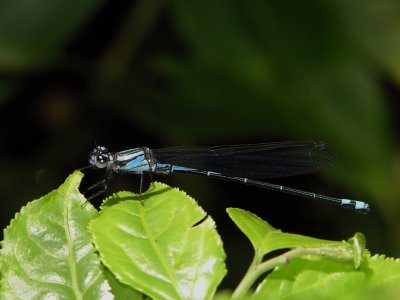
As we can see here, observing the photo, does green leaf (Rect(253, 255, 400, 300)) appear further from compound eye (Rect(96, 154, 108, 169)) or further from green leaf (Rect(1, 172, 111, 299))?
compound eye (Rect(96, 154, 108, 169))

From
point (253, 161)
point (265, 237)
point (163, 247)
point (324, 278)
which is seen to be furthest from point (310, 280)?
point (253, 161)

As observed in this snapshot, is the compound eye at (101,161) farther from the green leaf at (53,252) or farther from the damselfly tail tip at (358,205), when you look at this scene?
the green leaf at (53,252)

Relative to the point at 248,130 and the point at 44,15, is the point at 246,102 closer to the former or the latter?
the point at 248,130

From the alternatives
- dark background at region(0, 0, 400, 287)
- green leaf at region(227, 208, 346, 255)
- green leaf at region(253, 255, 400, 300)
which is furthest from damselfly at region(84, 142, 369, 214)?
green leaf at region(253, 255, 400, 300)

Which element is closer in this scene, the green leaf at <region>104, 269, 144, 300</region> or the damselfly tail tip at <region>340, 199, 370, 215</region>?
the green leaf at <region>104, 269, 144, 300</region>

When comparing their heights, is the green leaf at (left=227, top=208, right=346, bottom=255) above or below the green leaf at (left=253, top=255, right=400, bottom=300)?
above

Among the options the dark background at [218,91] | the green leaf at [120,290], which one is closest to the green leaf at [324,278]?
the green leaf at [120,290]
